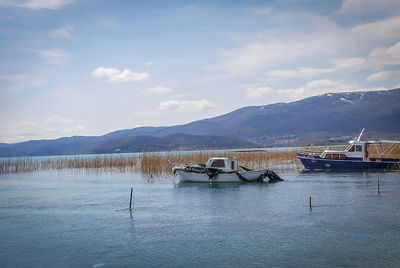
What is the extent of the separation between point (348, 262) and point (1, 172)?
52.8 m

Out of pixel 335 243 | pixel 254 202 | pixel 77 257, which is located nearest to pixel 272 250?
pixel 335 243

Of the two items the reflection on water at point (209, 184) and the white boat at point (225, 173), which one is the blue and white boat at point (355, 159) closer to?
the white boat at point (225, 173)

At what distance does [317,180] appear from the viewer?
33.4 m

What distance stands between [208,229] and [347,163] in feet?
98.3

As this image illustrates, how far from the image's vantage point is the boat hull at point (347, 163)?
132ft

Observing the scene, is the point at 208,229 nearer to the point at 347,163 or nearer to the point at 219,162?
the point at 219,162

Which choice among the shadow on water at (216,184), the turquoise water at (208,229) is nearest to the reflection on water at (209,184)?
the shadow on water at (216,184)

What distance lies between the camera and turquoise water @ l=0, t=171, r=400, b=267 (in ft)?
40.7

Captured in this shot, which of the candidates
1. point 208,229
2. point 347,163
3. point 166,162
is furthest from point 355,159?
point 208,229

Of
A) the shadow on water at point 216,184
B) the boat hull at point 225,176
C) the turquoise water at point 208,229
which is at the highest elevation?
the boat hull at point 225,176

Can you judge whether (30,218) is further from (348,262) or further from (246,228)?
(348,262)

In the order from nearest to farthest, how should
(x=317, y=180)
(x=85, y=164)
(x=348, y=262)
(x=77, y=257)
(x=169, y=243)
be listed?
(x=348, y=262), (x=77, y=257), (x=169, y=243), (x=317, y=180), (x=85, y=164)

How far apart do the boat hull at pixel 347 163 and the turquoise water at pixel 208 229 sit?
13.5m

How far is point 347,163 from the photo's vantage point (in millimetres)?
41500
